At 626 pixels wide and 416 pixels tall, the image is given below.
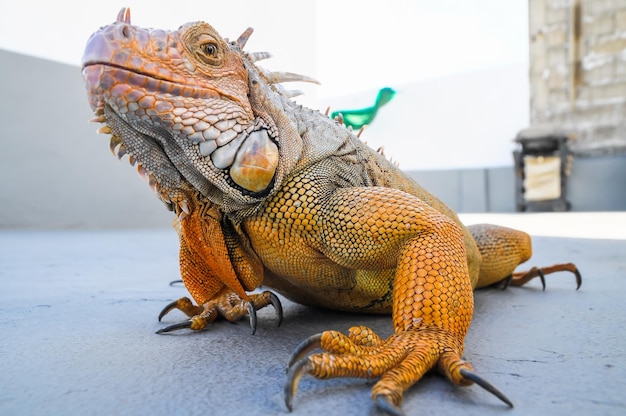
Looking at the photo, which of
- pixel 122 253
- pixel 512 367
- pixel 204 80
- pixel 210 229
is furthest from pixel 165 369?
pixel 122 253

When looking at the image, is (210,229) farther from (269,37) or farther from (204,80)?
(269,37)

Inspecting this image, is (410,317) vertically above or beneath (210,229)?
beneath

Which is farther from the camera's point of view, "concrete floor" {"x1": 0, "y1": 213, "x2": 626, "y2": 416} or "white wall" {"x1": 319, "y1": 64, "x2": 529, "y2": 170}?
"white wall" {"x1": 319, "y1": 64, "x2": 529, "y2": 170}

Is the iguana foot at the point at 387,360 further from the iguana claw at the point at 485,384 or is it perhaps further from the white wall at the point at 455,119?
the white wall at the point at 455,119

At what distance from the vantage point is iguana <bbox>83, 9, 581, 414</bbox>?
997mm

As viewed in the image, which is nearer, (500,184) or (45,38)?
(45,38)

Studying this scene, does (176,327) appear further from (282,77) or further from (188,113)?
(282,77)

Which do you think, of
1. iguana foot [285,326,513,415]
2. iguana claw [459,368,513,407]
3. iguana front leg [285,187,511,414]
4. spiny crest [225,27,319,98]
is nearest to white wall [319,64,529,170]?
spiny crest [225,27,319,98]

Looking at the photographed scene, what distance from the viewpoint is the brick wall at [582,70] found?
1010cm

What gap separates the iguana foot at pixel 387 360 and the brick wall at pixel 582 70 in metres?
11.2

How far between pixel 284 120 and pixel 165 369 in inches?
27.9

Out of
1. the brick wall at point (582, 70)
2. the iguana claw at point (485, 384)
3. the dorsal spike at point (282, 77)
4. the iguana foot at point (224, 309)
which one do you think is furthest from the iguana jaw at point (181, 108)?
the brick wall at point (582, 70)

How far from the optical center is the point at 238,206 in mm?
1255

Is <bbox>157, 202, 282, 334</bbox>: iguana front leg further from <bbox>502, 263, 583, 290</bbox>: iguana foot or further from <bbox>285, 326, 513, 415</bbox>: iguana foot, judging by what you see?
<bbox>502, 263, 583, 290</bbox>: iguana foot
